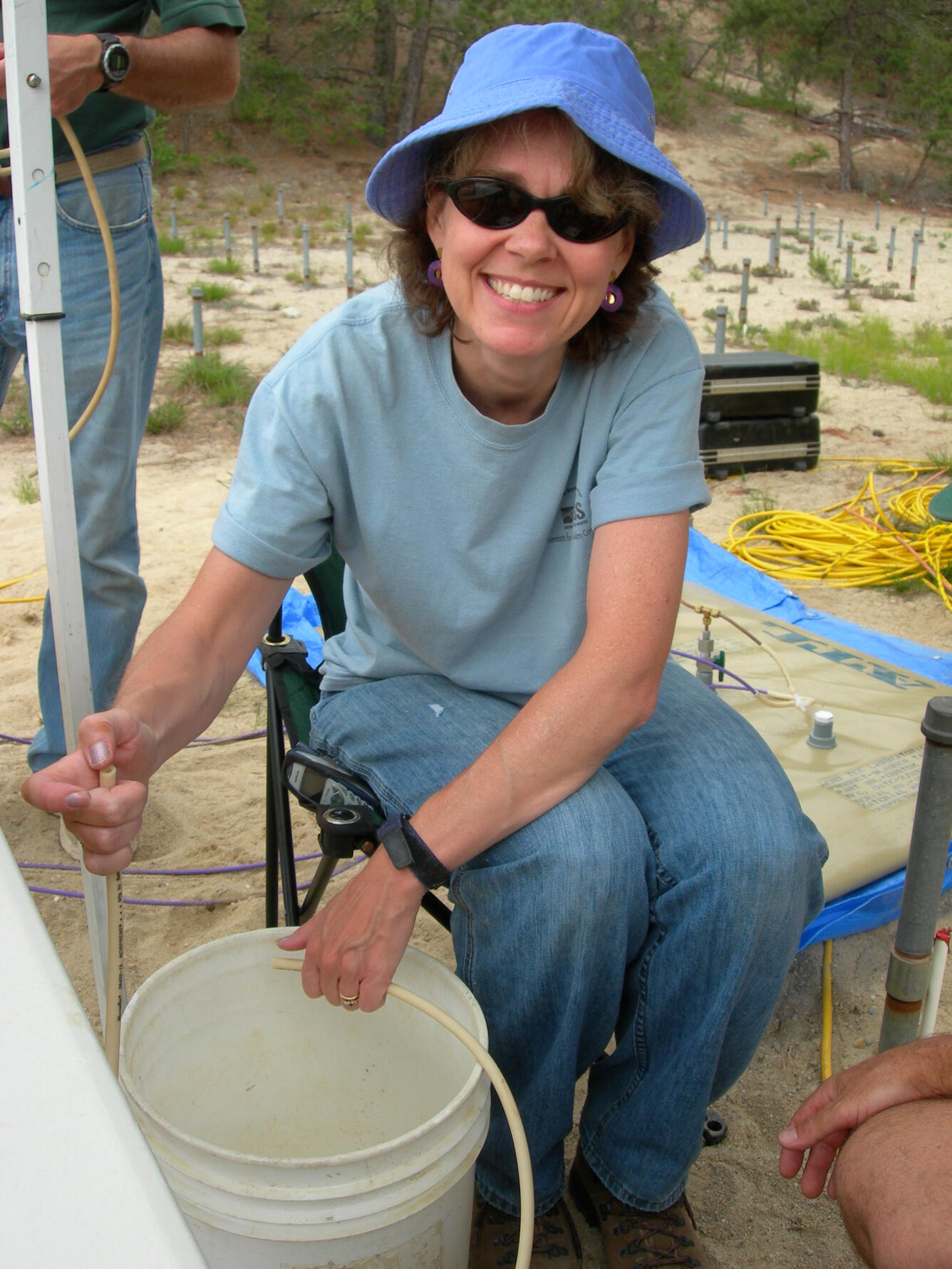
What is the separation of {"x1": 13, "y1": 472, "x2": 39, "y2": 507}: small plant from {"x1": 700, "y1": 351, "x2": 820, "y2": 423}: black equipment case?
2.99 metres

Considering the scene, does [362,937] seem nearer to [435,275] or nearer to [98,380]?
[435,275]

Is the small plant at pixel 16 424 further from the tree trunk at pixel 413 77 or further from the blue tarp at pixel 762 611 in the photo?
the tree trunk at pixel 413 77

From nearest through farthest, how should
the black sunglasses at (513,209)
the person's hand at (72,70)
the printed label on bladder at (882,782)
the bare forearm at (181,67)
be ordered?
the black sunglasses at (513,209), the person's hand at (72,70), the bare forearm at (181,67), the printed label on bladder at (882,782)

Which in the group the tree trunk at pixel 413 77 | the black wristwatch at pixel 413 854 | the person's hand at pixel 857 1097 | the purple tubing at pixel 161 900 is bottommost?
the purple tubing at pixel 161 900

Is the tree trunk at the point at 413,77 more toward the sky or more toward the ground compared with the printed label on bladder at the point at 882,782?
more toward the sky

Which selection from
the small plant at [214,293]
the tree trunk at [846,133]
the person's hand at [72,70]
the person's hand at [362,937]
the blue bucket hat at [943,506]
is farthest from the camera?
the tree trunk at [846,133]

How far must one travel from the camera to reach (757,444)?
5.52m

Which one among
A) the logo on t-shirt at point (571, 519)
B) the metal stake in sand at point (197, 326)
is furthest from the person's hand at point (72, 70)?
the metal stake in sand at point (197, 326)

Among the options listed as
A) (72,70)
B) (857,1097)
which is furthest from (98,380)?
(857,1097)

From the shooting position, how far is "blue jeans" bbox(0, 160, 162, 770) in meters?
2.22

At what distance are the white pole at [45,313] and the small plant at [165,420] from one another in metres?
4.93

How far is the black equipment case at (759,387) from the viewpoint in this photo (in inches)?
207

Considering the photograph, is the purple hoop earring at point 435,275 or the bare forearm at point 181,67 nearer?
the purple hoop earring at point 435,275

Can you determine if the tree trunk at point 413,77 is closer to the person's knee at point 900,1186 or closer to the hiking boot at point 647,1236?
the hiking boot at point 647,1236
